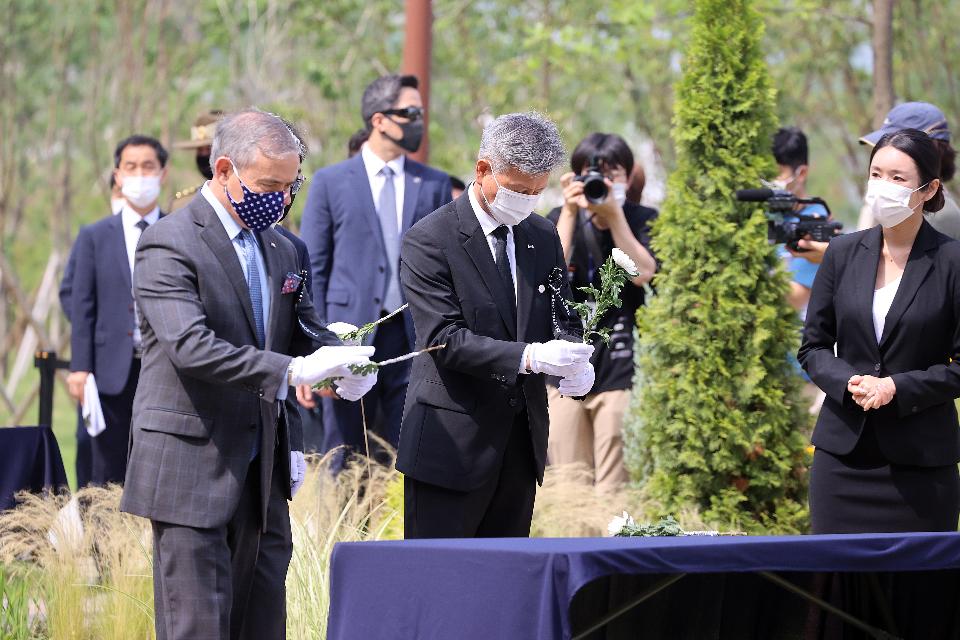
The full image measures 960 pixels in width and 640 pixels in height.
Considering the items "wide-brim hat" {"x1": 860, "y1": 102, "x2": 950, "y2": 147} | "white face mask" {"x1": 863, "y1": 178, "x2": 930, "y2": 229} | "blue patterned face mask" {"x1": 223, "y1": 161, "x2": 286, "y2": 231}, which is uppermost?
"wide-brim hat" {"x1": 860, "y1": 102, "x2": 950, "y2": 147}

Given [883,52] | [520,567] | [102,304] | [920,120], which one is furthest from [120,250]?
[883,52]

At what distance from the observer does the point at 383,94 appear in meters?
7.66

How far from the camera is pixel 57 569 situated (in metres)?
5.90

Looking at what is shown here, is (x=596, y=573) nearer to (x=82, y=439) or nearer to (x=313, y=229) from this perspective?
(x=313, y=229)

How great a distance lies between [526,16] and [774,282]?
44.3 feet

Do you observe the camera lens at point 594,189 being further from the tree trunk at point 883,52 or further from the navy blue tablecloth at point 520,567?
the tree trunk at point 883,52

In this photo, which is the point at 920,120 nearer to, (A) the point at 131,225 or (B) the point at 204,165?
(B) the point at 204,165

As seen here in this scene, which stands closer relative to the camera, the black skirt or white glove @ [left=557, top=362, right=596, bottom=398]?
white glove @ [left=557, top=362, right=596, bottom=398]

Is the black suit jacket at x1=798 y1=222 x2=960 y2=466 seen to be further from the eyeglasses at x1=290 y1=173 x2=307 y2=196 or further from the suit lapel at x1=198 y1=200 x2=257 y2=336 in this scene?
the suit lapel at x1=198 y1=200 x2=257 y2=336

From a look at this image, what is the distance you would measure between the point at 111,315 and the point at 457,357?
3746 mm

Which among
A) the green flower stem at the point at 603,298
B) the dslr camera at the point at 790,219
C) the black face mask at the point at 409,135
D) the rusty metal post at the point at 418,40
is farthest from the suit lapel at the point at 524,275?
the rusty metal post at the point at 418,40

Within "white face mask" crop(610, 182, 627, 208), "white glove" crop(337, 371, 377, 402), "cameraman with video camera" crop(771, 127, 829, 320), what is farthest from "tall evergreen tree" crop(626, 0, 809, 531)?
"white glove" crop(337, 371, 377, 402)

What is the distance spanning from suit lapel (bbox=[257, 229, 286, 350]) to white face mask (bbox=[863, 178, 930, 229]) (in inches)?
A: 88.6

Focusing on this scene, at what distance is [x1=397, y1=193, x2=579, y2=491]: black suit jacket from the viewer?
15.4ft
